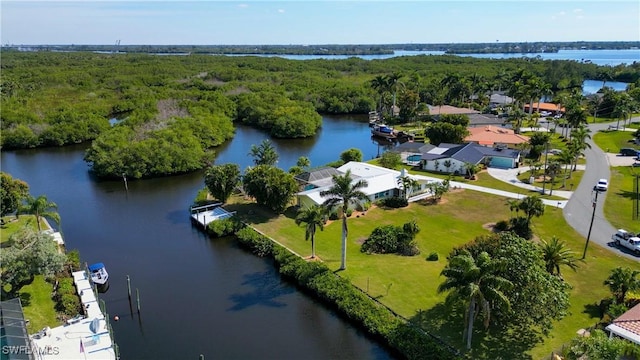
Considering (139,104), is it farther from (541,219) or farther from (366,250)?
(541,219)

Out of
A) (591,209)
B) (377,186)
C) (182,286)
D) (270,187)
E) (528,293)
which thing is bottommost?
(182,286)

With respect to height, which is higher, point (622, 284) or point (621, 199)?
point (622, 284)

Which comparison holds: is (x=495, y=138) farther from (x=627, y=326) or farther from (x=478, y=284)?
(x=478, y=284)

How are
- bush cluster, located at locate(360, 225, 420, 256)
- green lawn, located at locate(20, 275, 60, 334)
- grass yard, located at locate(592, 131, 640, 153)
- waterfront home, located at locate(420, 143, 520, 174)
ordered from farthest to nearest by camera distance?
1. grass yard, located at locate(592, 131, 640, 153)
2. waterfront home, located at locate(420, 143, 520, 174)
3. bush cluster, located at locate(360, 225, 420, 256)
4. green lawn, located at locate(20, 275, 60, 334)

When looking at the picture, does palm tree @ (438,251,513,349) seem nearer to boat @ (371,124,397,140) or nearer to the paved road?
the paved road

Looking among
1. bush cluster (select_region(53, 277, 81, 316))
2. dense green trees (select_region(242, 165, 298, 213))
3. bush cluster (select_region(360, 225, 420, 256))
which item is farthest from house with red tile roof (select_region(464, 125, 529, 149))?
bush cluster (select_region(53, 277, 81, 316))

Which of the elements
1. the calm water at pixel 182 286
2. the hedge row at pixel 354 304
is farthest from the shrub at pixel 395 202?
the calm water at pixel 182 286

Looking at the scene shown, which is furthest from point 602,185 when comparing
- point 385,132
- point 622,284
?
point 385,132
